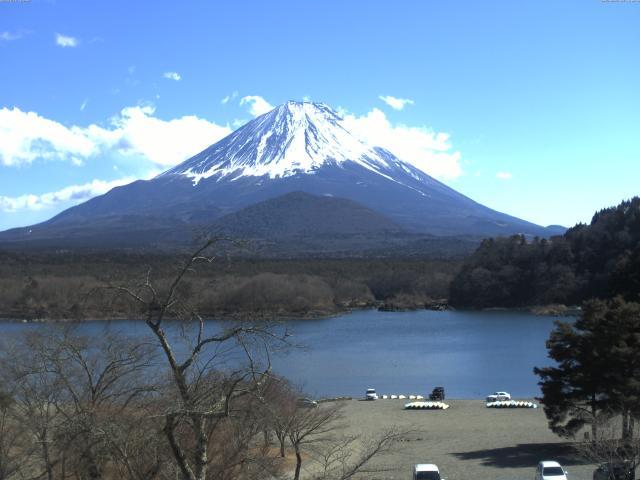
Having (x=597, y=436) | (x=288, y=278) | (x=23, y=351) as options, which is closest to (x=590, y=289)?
(x=288, y=278)

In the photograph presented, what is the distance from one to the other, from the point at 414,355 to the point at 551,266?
2237 centimetres

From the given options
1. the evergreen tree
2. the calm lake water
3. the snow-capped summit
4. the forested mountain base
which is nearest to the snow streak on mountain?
the snow-capped summit

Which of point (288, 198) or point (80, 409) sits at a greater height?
point (288, 198)

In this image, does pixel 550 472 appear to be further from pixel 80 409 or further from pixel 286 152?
pixel 286 152

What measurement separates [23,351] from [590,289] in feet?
131

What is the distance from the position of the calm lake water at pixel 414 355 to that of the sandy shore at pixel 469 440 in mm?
2984

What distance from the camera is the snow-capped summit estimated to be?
13988 cm

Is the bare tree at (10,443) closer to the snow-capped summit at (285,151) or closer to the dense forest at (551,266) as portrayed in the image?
the dense forest at (551,266)

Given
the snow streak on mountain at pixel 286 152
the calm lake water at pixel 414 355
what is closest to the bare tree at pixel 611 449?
the calm lake water at pixel 414 355

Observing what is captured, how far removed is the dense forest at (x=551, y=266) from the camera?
46.9 metres

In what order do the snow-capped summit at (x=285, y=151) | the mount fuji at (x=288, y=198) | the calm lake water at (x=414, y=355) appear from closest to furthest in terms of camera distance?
the calm lake water at (x=414, y=355) → the mount fuji at (x=288, y=198) → the snow-capped summit at (x=285, y=151)

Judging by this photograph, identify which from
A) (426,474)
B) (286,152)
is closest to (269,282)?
(426,474)

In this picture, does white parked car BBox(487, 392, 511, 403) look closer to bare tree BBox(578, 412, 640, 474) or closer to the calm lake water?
the calm lake water

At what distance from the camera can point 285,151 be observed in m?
141
